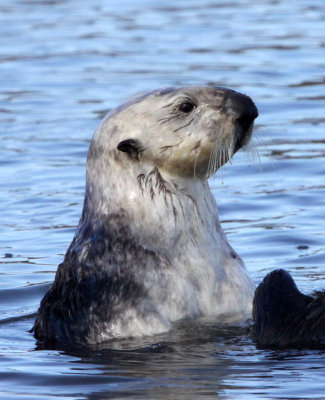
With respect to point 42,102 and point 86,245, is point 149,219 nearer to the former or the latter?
point 86,245

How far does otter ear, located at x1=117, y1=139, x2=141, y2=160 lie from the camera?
612 centimetres

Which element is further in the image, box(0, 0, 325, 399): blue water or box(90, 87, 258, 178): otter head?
box(90, 87, 258, 178): otter head

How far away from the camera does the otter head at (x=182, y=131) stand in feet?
20.2

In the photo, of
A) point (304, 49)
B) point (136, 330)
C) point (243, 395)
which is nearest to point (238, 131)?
point (136, 330)

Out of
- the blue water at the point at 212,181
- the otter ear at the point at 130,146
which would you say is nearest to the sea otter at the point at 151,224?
the otter ear at the point at 130,146

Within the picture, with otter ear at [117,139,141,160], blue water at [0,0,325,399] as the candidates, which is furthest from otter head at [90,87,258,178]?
blue water at [0,0,325,399]

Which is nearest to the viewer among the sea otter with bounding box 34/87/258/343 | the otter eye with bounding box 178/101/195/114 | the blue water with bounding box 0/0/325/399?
the blue water with bounding box 0/0/325/399

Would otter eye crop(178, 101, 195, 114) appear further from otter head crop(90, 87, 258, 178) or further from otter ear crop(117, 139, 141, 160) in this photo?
otter ear crop(117, 139, 141, 160)

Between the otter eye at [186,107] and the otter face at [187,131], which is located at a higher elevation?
the otter eye at [186,107]

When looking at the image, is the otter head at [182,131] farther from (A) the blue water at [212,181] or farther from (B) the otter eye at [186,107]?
(A) the blue water at [212,181]

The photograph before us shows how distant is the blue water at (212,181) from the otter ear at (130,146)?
66cm

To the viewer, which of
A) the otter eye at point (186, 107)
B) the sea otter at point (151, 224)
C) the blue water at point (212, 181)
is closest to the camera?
the blue water at point (212, 181)

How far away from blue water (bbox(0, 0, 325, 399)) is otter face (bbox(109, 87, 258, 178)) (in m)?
0.29

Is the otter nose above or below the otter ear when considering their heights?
above
